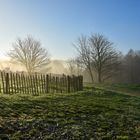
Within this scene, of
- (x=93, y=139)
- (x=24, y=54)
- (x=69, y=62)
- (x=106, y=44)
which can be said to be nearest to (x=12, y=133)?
(x=93, y=139)

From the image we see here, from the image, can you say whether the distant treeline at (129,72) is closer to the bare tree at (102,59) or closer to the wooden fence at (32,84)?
the bare tree at (102,59)

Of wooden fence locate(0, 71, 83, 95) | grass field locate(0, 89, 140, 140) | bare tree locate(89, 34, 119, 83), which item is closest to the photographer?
grass field locate(0, 89, 140, 140)

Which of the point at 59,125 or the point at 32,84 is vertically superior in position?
the point at 32,84

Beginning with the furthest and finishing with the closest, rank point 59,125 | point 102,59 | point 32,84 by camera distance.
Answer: point 102,59 < point 32,84 < point 59,125

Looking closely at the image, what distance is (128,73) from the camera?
191 feet

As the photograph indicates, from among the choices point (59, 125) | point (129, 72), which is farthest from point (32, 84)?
point (129, 72)

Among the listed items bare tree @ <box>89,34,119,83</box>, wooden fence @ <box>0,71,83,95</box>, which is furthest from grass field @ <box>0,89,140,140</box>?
bare tree @ <box>89,34,119,83</box>

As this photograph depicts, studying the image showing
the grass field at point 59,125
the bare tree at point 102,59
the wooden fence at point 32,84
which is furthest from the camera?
the bare tree at point 102,59

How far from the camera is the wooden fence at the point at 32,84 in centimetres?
1861

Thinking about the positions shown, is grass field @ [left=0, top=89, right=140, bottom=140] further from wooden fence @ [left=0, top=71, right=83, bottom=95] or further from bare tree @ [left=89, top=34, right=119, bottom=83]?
bare tree @ [left=89, top=34, right=119, bottom=83]

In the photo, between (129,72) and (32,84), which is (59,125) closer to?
(32,84)

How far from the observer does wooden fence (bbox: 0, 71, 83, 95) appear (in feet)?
61.1

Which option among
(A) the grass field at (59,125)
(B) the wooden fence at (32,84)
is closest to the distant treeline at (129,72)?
(B) the wooden fence at (32,84)

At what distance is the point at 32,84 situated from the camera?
20.5m
